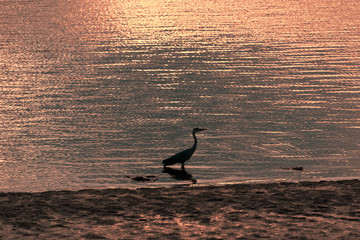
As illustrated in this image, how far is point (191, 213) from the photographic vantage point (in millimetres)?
18000

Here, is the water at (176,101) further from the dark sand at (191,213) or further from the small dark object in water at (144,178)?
the dark sand at (191,213)

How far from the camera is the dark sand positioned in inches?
635

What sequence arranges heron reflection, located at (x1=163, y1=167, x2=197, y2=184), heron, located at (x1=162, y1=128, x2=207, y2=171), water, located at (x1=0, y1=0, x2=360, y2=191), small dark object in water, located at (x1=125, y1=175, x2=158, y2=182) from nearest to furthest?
small dark object in water, located at (x1=125, y1=175, x2=158, y2=182) → heron reflection, located at (x1=163, y1=167, x2=197, y2=184) → heron, located at (x1=162, y1=128, x2=207, y2=171) → water, located at (x1=0, y1=0, x2=360, y2=191)

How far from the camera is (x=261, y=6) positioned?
10275 centimetres

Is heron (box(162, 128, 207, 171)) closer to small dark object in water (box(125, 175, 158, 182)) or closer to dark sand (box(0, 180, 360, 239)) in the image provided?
small dark object in water (box(125, 175, 158, 182))

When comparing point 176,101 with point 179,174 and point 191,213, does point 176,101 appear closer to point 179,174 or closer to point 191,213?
point 179,174

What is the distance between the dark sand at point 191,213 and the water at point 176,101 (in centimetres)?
271

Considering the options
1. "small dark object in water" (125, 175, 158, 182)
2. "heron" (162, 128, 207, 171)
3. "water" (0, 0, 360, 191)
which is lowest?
"small dark object in water" (125, 175, 158, 182)

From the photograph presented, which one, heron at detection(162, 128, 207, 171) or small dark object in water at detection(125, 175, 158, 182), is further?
heron at detection(162, 128, 207, 171)

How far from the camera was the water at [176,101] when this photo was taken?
84.4 feet

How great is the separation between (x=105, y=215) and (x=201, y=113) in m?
18.0

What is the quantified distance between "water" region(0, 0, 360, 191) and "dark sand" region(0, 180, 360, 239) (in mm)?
2710

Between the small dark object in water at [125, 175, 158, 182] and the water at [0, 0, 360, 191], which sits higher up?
the water at [0, 0, 360, 191]

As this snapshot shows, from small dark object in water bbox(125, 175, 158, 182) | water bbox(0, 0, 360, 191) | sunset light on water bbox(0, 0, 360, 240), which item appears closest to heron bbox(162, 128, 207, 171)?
sunset light on water bbox(0, 0, 360, 240)
